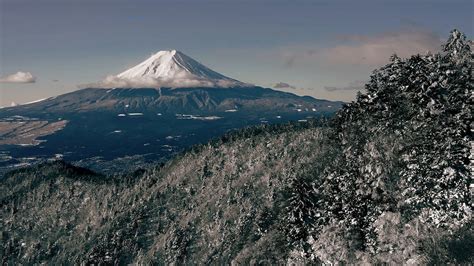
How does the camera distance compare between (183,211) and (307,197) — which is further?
(183,211)

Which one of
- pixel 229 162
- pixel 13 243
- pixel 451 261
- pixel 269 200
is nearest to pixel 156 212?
pixel 229 162

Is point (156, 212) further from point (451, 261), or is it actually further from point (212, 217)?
point (451, 261)

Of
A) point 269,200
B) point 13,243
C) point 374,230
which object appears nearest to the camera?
point 374,230

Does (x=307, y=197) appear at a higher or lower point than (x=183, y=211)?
higher

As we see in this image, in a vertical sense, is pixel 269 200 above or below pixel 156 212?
above

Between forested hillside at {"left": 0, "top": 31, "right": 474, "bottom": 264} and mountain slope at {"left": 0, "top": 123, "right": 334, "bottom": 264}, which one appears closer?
forested hillside at {"left": 0, "top": 31, "right": 474, "bottom": 264}

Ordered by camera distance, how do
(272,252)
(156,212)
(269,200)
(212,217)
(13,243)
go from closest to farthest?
(272,252)
(269,200)
(212,217)
(156,212)
(13,243)

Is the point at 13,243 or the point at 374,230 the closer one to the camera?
the point at 374,230

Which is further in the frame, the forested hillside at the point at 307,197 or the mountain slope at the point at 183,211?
the mountain slope at the point at 183,211
